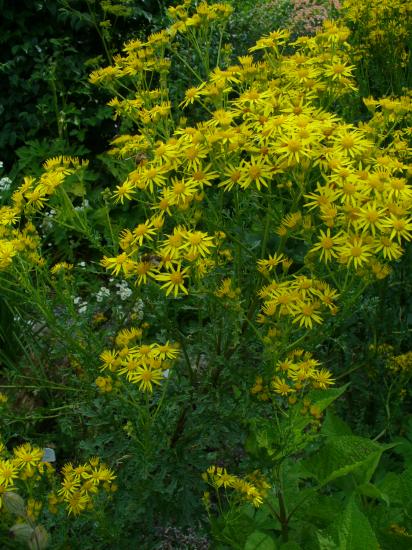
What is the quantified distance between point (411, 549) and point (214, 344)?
0.79m

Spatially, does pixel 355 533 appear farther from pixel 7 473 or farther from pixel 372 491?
pixel 7 473

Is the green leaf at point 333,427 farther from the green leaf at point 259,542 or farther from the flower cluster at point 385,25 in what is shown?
the flower cluster at point 385,25

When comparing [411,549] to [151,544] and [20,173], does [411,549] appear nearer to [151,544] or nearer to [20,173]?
[151,544]

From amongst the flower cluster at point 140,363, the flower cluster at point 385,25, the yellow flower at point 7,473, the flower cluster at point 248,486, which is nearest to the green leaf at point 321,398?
the flower cluster at point 248,486

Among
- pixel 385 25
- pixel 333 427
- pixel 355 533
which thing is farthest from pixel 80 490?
pixel 385 25

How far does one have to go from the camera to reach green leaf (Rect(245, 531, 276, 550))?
1900 mm

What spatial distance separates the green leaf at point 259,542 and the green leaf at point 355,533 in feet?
1.01

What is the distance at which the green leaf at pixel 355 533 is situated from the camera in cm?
163

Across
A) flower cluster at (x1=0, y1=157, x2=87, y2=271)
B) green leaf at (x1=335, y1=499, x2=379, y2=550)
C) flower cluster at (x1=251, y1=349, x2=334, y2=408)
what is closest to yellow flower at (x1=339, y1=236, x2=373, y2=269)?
flower cluster at (x1=251, y1=349, x2=334, y2=408)

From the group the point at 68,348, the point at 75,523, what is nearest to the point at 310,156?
the point at 68,348

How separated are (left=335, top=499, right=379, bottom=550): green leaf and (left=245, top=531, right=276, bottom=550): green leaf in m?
0.31

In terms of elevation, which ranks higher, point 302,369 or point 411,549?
point 302,369

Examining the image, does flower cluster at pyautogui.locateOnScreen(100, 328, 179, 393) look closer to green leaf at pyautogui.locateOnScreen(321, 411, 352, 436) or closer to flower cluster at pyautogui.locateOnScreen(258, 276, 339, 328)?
flower cluster at pyautogui.locateOnScreen(258, 276, 339, 328)

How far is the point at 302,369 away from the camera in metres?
1.88
